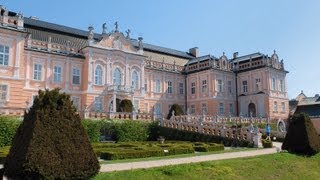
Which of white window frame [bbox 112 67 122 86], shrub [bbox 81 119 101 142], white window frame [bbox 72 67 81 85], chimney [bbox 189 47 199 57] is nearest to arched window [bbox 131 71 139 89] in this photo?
white window frame [bbox 112 67 122 86]

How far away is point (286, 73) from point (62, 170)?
45.5m

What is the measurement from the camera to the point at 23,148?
496 inches

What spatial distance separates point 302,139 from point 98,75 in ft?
76.1

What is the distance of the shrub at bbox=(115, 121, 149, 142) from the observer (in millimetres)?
32781

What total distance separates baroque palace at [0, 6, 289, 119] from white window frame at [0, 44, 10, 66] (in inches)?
2.9

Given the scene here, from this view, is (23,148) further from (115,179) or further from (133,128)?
(133,128)

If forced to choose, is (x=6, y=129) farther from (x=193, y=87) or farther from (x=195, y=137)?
(x=193, y=87)

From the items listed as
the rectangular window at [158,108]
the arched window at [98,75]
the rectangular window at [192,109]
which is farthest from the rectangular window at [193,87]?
the arched window at [98,75]

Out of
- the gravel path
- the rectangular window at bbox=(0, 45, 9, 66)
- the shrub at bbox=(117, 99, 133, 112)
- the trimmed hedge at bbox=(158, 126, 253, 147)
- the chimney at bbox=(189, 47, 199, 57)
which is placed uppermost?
the chimney at bbox=(189, 47, 199, 57)

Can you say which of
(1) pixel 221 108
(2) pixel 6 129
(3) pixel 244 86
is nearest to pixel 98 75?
(2) pixel 6 129

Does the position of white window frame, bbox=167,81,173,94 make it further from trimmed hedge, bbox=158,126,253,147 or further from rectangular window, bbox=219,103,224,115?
trimmed hedge, bbox=158,126,253,147

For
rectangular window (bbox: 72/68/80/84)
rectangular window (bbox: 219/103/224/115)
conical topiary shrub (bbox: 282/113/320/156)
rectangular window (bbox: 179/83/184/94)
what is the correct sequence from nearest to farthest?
conical topiary shrub (bbox: 282/113/320/156) < rectangular window (bbox: 72/68/80/84) < rectangular window (bbox: 219/103/224/115) < rectangular window (bbox: 179/83/184/94)

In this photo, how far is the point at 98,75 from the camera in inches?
1610

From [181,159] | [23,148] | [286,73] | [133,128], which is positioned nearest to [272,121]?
[286,73]
